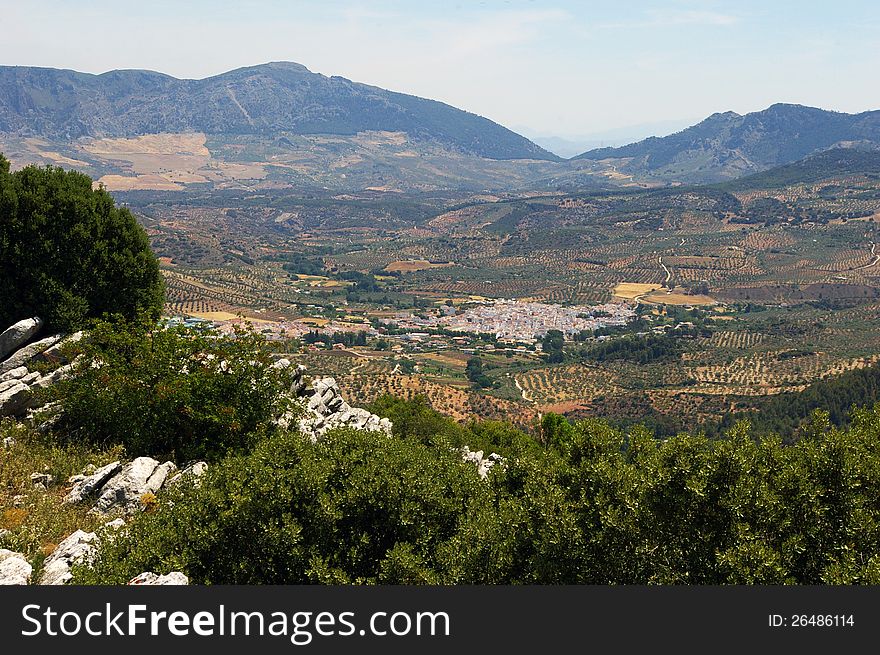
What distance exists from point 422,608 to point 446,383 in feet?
253

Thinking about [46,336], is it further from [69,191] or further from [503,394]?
[503,394]

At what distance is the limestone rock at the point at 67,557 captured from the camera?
9.66 meters

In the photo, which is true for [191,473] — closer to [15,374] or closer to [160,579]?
[160,579]

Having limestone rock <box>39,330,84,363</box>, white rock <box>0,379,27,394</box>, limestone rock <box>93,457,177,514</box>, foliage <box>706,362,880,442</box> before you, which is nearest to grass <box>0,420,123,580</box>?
limestone rock <box>93,457,177,514</box>

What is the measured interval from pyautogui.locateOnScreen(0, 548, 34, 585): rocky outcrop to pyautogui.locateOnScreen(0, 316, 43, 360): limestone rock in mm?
11276

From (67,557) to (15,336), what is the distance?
11285 millimetres

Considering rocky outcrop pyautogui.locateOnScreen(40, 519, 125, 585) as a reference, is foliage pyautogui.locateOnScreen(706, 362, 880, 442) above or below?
below

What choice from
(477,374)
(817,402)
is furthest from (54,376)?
(477,374)

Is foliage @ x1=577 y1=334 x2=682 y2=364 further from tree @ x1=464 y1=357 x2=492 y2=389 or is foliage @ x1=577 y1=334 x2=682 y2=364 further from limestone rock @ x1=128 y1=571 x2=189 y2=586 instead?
limestone rock @ x1=128 y1=571 x2=189 y2=586

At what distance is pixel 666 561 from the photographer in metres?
9.22

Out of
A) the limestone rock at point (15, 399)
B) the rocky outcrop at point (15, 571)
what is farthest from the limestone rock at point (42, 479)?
the rocky outcrop at point (15, 571)

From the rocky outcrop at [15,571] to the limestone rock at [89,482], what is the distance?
3719 mm

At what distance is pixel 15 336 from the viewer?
19.1 metres

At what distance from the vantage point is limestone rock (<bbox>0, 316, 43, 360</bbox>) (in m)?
19.1
